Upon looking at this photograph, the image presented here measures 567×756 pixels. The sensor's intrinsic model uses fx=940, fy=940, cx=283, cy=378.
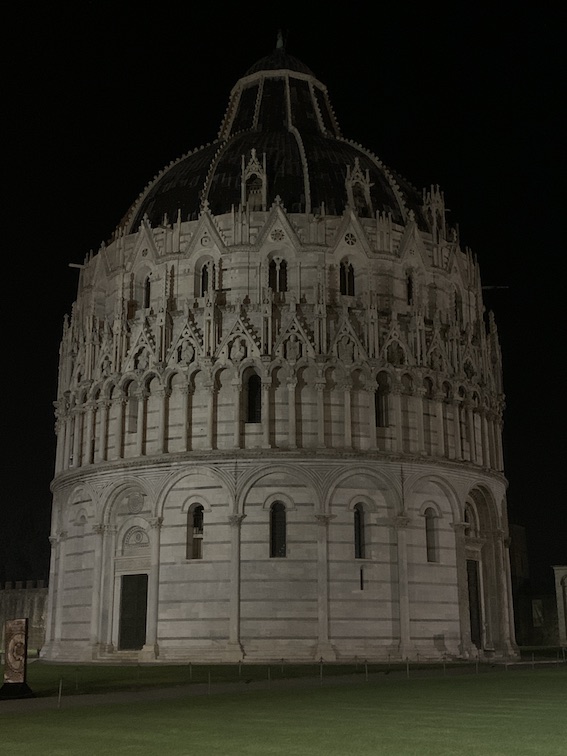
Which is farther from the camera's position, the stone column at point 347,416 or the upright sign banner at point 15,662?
the stone column at point 347,416

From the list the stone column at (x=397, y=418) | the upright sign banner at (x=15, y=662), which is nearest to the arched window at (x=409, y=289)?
the stone column at (x=397, y=418)

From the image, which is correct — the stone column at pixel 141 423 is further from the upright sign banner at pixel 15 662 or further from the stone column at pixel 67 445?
the upright sign banner at pixel 15 662

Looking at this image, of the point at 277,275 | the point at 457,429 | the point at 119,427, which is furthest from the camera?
the point at 457,429

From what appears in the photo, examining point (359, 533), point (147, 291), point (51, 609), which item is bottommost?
point (51, 609)

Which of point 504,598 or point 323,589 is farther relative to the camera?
point 504,598

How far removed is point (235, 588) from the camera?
131 ft

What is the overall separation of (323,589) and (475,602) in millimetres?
9825

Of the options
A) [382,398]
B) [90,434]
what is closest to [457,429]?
[382,398]

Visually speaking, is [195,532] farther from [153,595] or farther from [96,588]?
[96,588]

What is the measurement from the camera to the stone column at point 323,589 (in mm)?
38906

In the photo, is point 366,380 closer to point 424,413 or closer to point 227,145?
point 424,413

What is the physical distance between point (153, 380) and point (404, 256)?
13.7m

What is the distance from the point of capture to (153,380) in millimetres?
43812

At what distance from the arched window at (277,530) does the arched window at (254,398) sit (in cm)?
412
